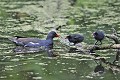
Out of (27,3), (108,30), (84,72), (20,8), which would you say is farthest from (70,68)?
(27,3)

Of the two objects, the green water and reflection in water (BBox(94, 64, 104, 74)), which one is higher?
the green water

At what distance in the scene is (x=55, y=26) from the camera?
18406 millimetres

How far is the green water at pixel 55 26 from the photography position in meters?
11.4

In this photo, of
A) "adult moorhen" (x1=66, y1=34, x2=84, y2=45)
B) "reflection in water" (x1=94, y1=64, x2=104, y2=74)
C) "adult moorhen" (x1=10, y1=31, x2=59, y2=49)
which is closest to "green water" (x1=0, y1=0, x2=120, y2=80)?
"reflection in water" (x1=94, y1=64, x2=104, y2=74)

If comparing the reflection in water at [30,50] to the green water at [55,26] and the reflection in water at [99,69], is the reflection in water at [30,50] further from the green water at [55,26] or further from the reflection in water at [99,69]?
the reflection in water at [99,69]

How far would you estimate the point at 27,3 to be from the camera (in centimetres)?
2517

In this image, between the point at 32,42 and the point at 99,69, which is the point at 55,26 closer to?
the point at 32,42

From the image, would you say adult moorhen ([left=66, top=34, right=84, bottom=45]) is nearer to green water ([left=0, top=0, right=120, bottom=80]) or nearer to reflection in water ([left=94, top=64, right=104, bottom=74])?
green water ([left=0, top=0, right=120, bottom=80])

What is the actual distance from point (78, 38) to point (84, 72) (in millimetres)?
3289

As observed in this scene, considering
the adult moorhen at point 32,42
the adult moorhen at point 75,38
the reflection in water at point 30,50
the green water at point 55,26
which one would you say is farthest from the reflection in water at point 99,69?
the adult moorhen at point 32,42

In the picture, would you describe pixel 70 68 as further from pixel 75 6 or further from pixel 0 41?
pixel 75 6

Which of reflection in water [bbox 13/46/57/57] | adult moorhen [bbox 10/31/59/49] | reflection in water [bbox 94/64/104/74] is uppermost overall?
adult moorhen [bbox 10/31/59/49]

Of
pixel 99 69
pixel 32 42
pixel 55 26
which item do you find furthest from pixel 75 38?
pixel 55 26

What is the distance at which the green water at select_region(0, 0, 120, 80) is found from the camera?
11.4m
